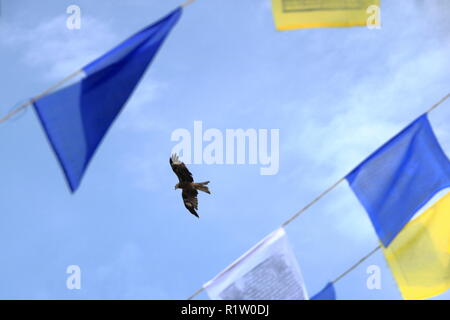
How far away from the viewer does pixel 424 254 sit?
32.7 ft

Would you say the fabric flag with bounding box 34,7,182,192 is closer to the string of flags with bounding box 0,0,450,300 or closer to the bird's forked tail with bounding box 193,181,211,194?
the string of flags with bounding box 0,0,450,300

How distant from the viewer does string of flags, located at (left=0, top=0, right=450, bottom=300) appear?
8.44 meters

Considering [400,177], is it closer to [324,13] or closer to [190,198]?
[324,13]

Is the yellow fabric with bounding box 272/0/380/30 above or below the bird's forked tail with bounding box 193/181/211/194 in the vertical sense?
above

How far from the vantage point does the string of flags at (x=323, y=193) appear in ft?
27.7

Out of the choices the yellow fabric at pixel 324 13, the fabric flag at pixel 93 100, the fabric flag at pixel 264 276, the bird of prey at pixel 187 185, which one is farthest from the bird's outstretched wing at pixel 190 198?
the fabric flag at pixel 93 100

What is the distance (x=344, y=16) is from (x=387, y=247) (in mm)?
2428

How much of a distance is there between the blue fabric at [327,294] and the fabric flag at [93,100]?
2543 millimetres

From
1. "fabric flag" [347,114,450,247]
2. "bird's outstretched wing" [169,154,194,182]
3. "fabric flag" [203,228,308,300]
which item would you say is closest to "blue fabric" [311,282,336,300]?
"fabric flag" [203,228,308,300]

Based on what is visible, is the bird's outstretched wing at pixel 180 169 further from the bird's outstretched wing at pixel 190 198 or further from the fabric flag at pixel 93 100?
the fabric flag at pixel 93 100

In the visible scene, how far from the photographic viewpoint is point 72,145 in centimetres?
838

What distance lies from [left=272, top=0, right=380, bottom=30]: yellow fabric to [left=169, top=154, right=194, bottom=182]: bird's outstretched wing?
213 centimetres
